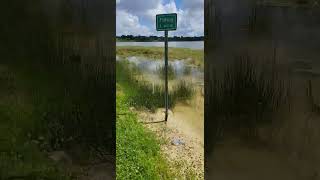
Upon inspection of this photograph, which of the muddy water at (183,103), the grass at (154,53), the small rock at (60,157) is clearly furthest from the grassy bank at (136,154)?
the small rock at (60,157)

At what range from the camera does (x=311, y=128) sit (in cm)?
103

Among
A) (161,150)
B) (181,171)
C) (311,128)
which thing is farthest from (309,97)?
(161,150)

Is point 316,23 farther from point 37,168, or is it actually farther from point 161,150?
point 161,150

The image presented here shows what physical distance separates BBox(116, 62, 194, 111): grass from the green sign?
141 centimetres

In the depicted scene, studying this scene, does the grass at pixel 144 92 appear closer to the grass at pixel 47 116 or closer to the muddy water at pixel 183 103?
the muddy water at pixel 183 103

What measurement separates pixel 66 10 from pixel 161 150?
449 cm

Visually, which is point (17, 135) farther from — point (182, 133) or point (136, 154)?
point (182, 133)

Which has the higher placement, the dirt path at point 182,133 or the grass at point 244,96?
the grass at point 244,96

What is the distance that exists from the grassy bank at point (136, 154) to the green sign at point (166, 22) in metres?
1.36

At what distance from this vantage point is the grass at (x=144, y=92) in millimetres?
6523

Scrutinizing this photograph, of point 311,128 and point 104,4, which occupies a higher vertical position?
point 104,4

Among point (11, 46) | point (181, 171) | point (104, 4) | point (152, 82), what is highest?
point (104, 4)

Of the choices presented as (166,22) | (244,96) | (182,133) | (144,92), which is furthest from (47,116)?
(144,92)

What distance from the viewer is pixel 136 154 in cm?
461
